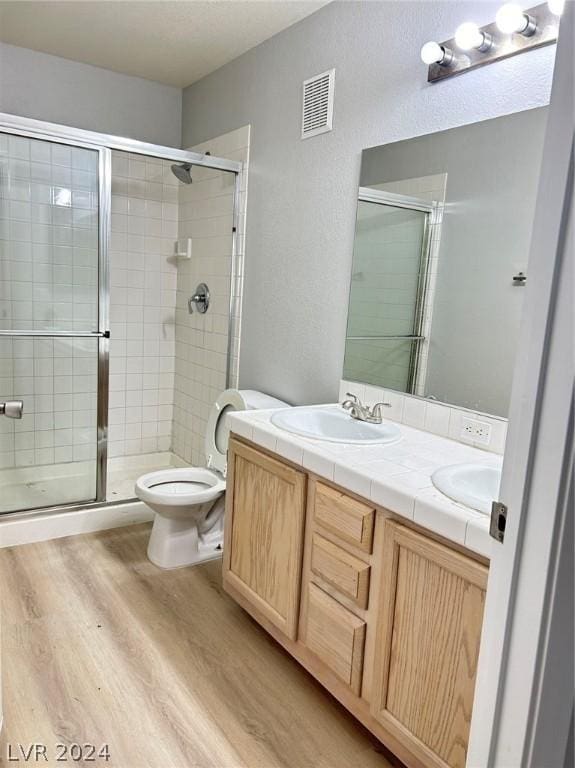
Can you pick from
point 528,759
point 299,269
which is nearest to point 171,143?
point 299,269

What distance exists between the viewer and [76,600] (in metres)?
2.42

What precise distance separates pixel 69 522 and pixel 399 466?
2.02 meters

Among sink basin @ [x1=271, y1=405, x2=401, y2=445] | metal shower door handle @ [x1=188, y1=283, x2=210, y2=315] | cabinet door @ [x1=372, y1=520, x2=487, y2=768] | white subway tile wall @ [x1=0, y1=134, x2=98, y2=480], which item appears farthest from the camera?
metal shower door handle @ [x1=188, y1=283, x2=210, y2=315]

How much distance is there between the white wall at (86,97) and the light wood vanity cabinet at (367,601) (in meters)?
2.42

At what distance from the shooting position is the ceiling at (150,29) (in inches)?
104

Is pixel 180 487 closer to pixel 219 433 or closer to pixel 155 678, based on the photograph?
pixel 219 433

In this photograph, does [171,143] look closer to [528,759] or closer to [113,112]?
[113,112]

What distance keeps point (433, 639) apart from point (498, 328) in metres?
0.99

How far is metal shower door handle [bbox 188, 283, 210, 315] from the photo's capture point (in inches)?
142

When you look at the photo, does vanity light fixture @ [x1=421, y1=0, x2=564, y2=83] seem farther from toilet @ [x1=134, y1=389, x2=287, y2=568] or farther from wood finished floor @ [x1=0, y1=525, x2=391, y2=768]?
wood finished floor @ [x1=0, y1=525, x2=391, y2=768]

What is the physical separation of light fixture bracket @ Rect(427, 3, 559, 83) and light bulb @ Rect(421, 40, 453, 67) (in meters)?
0.02

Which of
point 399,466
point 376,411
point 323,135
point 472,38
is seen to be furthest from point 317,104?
point 399,466

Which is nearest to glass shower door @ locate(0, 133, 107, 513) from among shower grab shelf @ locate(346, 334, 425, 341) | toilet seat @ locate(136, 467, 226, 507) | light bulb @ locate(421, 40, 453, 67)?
toilet seat @ locate(136, 467, 226, 507)

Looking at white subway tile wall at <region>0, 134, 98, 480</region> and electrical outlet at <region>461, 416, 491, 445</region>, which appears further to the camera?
white subway tile wall at <region>0, 134, 98, 480</region>
